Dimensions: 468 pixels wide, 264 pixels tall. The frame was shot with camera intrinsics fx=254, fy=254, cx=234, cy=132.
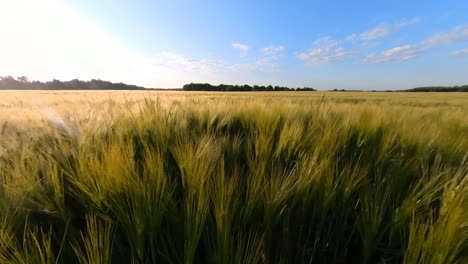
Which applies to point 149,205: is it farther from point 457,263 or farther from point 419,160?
point 419,160

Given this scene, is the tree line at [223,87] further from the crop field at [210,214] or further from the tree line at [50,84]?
the crop field at [210,214]

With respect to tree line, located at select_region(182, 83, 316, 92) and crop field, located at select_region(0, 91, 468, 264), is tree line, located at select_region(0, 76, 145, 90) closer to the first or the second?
tree line, located at select_region(182, 83, 316, 92)

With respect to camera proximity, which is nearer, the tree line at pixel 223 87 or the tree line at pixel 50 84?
the tree line at pixel 50 84

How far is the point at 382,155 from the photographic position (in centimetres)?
143

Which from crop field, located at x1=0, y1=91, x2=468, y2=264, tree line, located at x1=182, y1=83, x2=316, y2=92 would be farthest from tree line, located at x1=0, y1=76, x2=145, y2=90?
crop field, located at x1=0, y1=91, x2=468, y2=264

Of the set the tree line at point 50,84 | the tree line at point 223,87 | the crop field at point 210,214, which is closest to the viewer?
the crop field at point 210,214

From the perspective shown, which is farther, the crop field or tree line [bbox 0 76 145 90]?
tree line [bbox 0 76 145 90]

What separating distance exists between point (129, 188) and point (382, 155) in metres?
1.33

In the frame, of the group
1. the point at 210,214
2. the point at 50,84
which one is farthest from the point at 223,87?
the point at 210,214

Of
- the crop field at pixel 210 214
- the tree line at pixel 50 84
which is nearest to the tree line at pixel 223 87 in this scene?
the tree line at pixel 50 84

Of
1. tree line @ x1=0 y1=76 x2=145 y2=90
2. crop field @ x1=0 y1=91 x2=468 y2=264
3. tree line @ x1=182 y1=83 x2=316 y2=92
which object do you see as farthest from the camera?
tree line @ x1=182 y1=83 x2=316 y2=92

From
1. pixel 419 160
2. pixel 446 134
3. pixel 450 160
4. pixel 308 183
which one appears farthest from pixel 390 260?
pixel 446 134

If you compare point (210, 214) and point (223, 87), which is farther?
point (223, 87)

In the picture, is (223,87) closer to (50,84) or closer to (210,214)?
(50,84)
